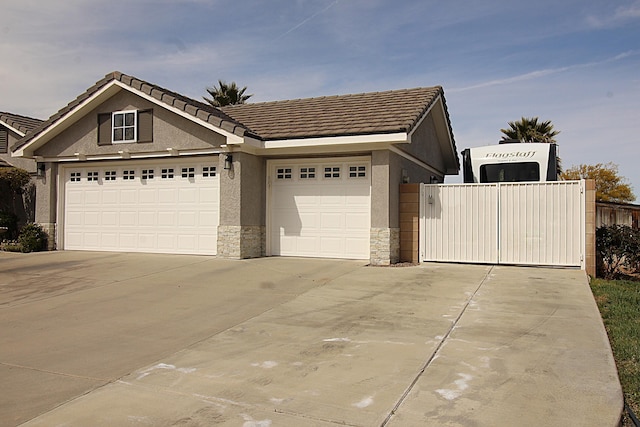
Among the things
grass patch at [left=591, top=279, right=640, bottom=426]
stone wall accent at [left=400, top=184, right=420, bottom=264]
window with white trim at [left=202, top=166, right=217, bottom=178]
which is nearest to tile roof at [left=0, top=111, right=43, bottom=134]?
window with white trim at [left=202, top=166, right=217, bottom=178]

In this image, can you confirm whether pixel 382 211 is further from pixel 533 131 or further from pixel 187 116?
pixel 533 131

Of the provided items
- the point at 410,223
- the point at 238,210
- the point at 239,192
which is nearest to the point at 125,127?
the point at 239,192

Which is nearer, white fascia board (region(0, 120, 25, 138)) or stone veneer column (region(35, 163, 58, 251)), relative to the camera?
stone veneer column (region(35, 163, 58, 251))

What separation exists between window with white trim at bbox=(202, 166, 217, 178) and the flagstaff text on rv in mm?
7377

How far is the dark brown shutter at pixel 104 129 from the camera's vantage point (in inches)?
560

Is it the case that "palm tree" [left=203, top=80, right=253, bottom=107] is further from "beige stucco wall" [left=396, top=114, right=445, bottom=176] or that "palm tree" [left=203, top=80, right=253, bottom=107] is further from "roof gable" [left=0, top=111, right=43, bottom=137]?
"beige stucco wall" [left=396, top=114, right=445, bottom=176]

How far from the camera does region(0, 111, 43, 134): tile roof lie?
18984 millimetres

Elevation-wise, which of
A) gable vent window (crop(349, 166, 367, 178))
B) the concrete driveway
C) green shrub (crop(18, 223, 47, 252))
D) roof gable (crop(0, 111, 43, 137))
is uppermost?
roof gable (crop(0, 111, 43, 137))

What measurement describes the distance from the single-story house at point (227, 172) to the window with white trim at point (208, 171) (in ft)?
0.15

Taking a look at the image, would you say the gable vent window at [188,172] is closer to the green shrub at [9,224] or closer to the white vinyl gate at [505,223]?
the white vinyl gate at [505,223]

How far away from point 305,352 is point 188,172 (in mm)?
9194

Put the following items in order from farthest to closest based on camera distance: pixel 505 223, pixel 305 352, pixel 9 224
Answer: pixel 9 224 < pixel 505 223 < pixel 305 352

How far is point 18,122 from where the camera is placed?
1952 centimetres

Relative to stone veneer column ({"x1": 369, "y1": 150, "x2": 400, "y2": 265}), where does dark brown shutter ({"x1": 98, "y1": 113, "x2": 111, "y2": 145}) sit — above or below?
above
